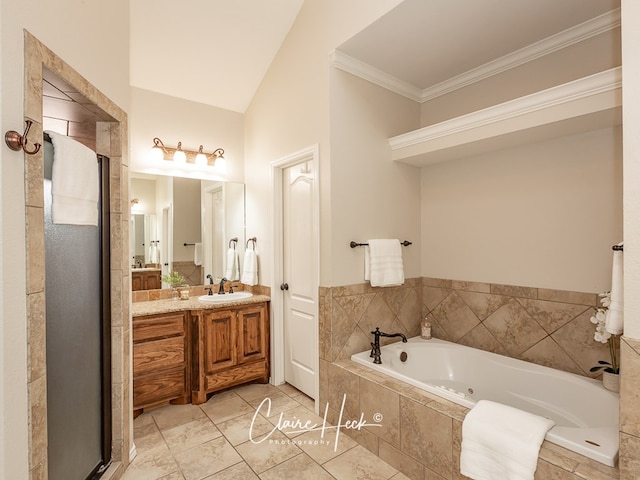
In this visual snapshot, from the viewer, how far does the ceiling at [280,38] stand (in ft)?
7.01

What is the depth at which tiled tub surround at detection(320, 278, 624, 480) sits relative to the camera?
1.74 metres

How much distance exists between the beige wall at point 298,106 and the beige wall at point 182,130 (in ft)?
0.54

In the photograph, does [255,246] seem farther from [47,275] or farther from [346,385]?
[47,275]

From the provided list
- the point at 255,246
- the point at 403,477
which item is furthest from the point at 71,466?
the point at 255,246

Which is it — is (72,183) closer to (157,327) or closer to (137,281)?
(157,327)

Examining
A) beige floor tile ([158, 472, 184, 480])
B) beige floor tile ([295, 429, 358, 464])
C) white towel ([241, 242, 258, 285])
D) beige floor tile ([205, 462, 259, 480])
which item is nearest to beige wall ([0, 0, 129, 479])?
beige floor tile ([158, 472, 184, 480])

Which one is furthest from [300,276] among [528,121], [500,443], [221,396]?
[528,121]

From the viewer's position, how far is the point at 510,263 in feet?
8.59

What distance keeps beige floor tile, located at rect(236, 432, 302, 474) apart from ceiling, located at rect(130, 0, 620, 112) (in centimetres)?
290

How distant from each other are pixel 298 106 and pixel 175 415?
9.06 ft

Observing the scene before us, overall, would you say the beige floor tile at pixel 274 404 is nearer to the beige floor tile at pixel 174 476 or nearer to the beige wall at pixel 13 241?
the beige floor tile at pixel 174 476

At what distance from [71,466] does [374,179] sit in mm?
2616

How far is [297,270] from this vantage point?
3.06 metres

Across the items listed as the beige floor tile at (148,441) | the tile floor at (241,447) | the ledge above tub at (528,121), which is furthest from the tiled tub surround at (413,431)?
the ledge above tub at (528,121)
